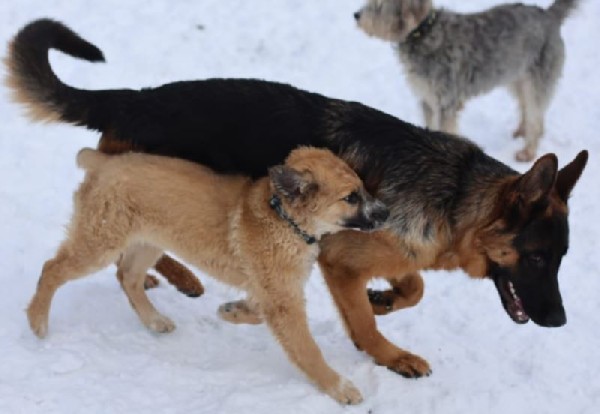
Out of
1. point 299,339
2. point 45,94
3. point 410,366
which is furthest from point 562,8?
point 45,94

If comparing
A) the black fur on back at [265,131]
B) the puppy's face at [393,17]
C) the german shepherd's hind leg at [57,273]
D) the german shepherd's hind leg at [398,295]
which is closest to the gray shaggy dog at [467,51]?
the puppy's face at [393,17]

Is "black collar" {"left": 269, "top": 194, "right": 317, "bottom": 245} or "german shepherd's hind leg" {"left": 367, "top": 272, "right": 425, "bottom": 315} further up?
"black collar" {"left": 269, "top": 194, "right": 317, "bottom": 245}

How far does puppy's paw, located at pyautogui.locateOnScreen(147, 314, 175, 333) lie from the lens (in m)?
4.97

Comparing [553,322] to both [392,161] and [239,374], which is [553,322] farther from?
[239,374]

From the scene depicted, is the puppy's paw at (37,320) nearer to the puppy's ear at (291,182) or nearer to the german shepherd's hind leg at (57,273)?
the german shepherd's hind leg at (57,273)

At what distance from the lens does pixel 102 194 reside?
448 cm

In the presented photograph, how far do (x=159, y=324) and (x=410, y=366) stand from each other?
1.61 metres

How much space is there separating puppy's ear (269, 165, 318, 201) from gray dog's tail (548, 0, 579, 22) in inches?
194

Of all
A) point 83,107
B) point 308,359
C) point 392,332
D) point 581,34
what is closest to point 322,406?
point 308,359

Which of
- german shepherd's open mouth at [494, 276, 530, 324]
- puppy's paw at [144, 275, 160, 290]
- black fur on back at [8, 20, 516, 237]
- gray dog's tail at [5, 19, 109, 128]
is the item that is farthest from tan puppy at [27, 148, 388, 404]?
puppy's paw at [144, 275, 160, 290]

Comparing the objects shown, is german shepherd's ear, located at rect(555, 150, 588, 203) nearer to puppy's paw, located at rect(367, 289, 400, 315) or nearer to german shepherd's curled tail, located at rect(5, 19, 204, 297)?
puppy's paw, located at rect(367, 289, 400, 315)

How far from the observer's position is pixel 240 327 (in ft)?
17.1

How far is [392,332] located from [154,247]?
1759mm

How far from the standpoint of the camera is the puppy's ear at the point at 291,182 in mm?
4152
